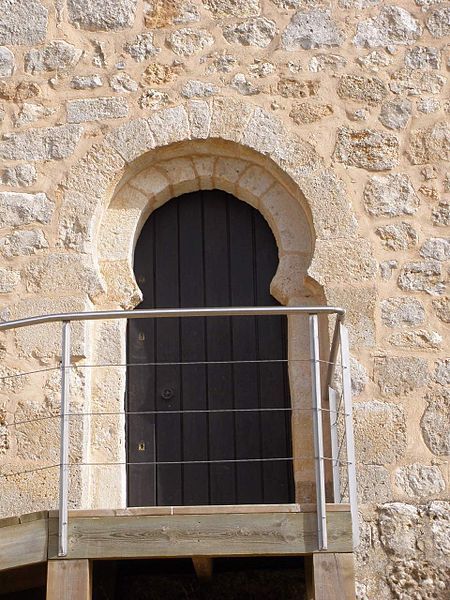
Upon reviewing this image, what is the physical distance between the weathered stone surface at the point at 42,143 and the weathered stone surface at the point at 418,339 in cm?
236

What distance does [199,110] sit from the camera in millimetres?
7074

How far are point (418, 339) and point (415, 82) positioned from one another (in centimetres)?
171

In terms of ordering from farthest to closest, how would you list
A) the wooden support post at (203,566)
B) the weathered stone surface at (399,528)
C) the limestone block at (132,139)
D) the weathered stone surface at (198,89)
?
the weathered stone surface at (198,89), the limestone block at (132,139), the weathered stone surface at (399,528), the wooden support post at (203,566)

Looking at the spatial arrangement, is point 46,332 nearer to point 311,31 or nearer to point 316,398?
point 316,398

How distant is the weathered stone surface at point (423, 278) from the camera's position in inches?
263

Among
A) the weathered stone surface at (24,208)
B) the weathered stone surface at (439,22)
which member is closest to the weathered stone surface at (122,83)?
the weathered stone surface at (24,208)

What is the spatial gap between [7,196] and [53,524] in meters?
2.40

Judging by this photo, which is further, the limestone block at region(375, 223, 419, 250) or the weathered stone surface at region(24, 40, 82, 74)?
the weathered stone surface at region(24, 40, 82, 74)

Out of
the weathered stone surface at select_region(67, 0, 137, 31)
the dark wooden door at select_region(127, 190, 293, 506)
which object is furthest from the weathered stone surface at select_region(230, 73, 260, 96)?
the weathered stone surface at select_region(67, 0, 137, 31)

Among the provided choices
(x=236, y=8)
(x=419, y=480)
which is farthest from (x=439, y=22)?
(x=419, y=480)

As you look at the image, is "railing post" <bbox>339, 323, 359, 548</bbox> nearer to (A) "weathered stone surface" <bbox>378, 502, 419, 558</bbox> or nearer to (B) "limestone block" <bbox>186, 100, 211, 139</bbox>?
(A) "weathered stone surface" <bbox>378, 502, 419, 558</bbox>

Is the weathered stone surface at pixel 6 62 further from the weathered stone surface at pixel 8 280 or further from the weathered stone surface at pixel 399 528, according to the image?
the weathered stone surface at pixel 399 528

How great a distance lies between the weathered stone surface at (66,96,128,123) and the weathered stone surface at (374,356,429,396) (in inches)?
90.5

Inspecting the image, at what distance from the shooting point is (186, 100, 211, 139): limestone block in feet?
23.0
